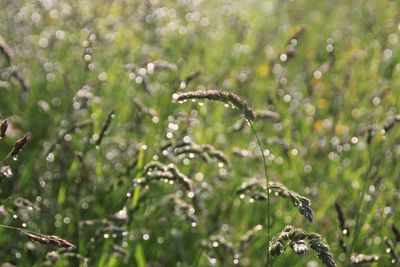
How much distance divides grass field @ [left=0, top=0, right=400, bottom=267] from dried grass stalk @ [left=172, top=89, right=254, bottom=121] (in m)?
0.02

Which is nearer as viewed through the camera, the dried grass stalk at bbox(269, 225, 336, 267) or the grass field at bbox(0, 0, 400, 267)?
the dried grass stalk at bbox(269, 225, 336, 267)

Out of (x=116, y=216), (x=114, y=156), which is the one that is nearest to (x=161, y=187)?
(x=114, y=156)

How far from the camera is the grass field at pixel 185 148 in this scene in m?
2.50

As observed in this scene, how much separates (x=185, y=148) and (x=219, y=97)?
704 mm

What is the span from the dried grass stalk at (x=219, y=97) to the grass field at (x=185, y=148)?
0.06 feet

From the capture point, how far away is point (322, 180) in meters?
3.41

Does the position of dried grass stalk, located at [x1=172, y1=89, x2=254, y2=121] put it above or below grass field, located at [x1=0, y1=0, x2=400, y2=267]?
above

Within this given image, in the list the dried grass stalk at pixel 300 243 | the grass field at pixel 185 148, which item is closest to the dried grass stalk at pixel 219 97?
the grass field at pixel 185 148

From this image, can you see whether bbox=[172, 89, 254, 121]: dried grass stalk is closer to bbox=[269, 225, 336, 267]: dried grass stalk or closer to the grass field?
the grass field

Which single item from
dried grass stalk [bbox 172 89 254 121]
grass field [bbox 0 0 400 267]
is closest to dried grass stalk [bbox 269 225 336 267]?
grass field [bbox 0 0 400 267]

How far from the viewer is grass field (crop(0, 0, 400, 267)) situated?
8.20ft

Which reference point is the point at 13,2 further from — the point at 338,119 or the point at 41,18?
the point at 338,119

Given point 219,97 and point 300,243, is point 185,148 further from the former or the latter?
point 300,243

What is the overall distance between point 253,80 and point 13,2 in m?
1.98
